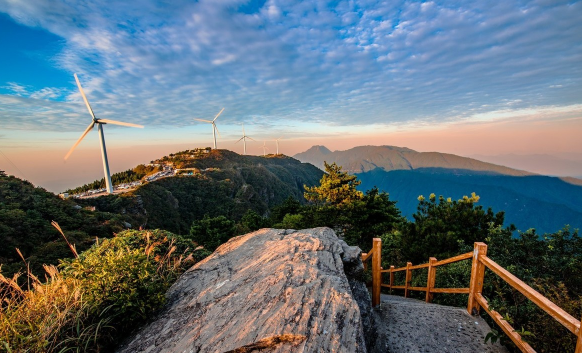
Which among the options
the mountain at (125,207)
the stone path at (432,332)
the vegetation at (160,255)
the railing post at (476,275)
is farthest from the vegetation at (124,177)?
the railing post at (476,275)

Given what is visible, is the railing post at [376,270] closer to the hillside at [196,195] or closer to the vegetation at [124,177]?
the hillside at [196,195]

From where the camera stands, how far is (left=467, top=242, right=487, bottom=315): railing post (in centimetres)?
451

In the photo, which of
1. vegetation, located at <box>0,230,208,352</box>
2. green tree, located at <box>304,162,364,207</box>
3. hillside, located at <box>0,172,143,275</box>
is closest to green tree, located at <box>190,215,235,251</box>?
hillside, located at <box>0,172,143,275</box>

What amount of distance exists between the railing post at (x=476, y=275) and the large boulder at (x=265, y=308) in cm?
208

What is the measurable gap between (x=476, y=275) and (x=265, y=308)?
161 inches

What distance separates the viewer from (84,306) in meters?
3.49

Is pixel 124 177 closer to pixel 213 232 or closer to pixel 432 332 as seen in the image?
pixel 213 232

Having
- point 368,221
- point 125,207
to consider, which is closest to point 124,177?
point 125,207

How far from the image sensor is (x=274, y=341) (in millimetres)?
2939

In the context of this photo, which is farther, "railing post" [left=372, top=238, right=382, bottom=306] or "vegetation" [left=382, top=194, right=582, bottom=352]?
"railing post" [left=372, top=238, right=382, bottom=306]

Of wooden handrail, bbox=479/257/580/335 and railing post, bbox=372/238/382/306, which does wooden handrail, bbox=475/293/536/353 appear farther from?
railing post, bbox=372/238/382/306

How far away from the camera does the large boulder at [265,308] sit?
296cm

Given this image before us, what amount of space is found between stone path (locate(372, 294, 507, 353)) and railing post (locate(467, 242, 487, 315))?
0.21 meters

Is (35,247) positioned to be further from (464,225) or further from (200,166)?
(200,166)
